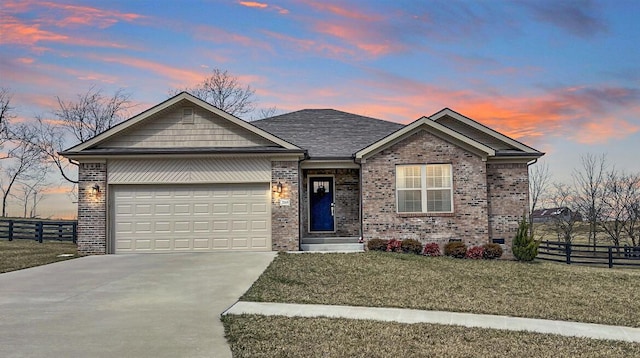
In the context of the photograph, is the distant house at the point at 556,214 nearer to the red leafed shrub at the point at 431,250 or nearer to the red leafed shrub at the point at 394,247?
the red leafed shrub at the point at 431,250

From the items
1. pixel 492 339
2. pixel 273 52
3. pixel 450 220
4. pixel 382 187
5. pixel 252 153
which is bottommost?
pixel 492 339

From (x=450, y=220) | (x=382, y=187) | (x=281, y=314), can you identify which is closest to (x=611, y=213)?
(x=450, y=220)

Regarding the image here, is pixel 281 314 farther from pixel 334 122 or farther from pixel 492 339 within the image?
pixel 334 122

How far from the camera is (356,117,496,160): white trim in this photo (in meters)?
16.4

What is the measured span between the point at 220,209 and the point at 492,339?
1107 centimetres

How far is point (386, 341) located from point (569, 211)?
30766mm

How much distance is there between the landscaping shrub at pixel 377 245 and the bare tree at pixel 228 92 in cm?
2475

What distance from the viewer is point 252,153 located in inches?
620

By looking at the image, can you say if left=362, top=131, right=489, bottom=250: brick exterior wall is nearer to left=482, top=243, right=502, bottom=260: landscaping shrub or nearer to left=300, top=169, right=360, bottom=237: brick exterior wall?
left=482, top=243, right=502, bottom=260: landscaping shrub

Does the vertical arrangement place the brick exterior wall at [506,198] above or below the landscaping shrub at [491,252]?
above

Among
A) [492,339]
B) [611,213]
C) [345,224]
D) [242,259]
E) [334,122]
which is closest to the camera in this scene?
[492,339]

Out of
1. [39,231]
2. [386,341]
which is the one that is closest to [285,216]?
[386,341]

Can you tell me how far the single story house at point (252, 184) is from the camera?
15.8m

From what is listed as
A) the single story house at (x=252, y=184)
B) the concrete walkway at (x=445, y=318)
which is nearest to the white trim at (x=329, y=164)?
the single story house at (x=252, y=184)
